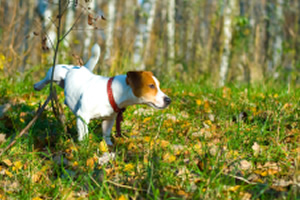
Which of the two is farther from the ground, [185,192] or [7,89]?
[7,89]

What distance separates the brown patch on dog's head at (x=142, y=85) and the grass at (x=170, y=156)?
41cm

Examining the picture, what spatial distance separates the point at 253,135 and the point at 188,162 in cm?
69

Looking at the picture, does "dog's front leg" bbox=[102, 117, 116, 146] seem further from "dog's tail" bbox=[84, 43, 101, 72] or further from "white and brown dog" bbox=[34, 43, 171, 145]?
"dog's tail" bbox=[84, 43, 101, 72]

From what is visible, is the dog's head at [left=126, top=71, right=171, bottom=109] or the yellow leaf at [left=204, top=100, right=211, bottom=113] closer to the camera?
the dog's head at [left=126, top=71, right=171, bottom=109]

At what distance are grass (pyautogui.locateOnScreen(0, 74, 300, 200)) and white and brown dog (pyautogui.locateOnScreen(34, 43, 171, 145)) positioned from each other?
0.23 metres

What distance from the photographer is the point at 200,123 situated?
329cm

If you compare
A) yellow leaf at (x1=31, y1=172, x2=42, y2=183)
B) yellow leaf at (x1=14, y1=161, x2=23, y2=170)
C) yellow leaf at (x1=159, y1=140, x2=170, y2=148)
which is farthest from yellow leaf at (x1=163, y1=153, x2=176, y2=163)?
yellow leaf at (x1=14, y1=161, x2=23, y2=170)

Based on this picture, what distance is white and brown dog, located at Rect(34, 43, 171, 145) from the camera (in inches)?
90.8

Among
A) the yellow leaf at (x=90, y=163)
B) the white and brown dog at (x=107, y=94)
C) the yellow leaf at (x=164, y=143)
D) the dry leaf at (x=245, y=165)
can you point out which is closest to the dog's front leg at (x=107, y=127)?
the white and brown dog at (x=107, y=94)

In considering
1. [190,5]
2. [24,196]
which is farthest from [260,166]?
[190,5]

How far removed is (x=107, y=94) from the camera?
2393 millimetres

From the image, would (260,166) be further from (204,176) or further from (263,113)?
(263,113)

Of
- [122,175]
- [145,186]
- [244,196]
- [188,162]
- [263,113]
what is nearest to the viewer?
[244,196]

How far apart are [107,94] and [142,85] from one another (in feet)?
0.91
